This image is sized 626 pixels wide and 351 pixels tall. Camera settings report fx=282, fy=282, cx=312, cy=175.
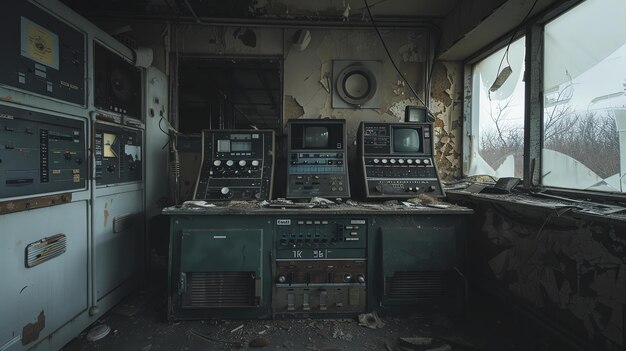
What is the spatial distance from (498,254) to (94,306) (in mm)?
2628

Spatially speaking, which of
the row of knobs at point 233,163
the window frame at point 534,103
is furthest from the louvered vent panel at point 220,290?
the window frame at point 534,103

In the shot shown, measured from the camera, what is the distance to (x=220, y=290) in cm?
178

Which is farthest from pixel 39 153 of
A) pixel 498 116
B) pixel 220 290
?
pixel 498 116

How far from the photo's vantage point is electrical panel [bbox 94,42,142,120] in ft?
5.88

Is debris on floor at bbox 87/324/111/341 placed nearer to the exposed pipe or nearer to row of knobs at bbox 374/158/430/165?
row of knobs at bbox 374/158/430/165

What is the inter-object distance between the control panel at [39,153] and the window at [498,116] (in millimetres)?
2912

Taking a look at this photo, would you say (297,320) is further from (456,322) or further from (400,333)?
(456,322)

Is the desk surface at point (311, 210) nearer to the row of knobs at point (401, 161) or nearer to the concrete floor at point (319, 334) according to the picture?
the row of knobs at point (401, 161)

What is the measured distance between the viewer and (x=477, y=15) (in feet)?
6.74

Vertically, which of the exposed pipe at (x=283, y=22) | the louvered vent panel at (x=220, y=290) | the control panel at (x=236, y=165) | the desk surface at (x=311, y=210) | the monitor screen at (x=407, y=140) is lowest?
the louvered vent panel at (x=220, y=290)

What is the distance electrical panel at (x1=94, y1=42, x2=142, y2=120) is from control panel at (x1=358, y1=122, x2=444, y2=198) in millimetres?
1761

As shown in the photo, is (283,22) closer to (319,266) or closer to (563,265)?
(319,266)

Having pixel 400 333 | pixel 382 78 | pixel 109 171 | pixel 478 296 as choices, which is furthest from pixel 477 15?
pixel 109 171

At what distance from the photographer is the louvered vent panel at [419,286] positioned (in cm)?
183
